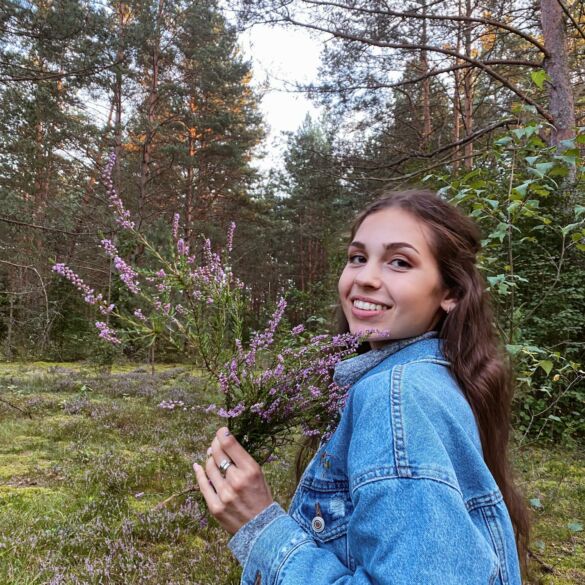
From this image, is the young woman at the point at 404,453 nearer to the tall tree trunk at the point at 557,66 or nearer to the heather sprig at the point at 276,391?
the heather sprig at the point at 276,391

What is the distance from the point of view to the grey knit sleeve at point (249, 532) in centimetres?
113

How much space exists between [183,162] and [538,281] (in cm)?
1416

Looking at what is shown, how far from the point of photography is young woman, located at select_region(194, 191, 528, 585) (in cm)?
81

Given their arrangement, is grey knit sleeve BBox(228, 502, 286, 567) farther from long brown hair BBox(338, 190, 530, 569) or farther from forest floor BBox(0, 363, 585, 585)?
long brown hair BBox(338, 190, 530, 569)

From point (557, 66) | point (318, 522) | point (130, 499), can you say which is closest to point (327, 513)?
point (318, 522)

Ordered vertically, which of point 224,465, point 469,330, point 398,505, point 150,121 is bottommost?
point 224,465

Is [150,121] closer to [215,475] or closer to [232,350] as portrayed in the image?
[232,350]

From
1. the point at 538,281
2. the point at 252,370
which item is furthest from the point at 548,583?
the point at 538,281

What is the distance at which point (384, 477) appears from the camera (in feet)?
2.80

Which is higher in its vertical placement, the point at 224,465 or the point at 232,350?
the point at 232,350

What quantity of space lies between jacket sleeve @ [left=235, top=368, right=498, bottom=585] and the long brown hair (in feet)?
1.37

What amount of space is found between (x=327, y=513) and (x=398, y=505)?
40cm

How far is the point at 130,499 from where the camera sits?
4227 mm

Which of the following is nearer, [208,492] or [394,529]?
[394,529]
